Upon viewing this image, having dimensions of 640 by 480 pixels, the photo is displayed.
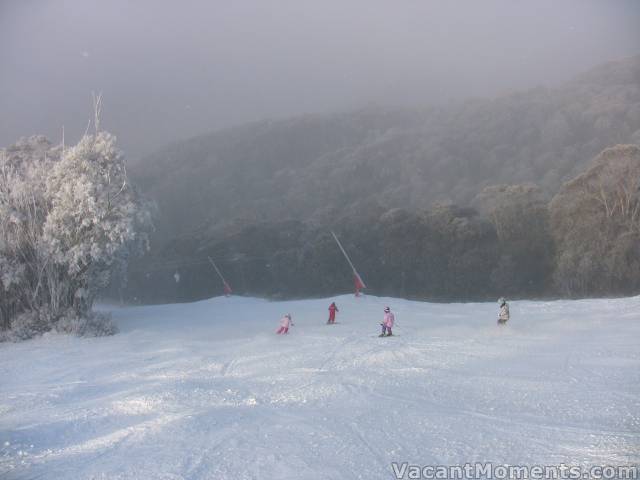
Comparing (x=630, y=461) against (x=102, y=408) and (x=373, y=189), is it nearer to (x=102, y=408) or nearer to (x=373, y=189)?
(x=102, y=408)

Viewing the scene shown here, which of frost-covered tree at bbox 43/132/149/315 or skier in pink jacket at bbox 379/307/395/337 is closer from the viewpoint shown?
skier in pink jacket at bbox 379/307/395/337

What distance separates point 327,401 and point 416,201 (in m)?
57.3

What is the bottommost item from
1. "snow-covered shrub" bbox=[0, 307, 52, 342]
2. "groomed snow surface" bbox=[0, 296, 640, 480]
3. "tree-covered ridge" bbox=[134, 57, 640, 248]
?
"groomed snow surface" bbox=[0, 296, 640, 480]

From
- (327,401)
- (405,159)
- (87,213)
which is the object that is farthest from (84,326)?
(405,159)

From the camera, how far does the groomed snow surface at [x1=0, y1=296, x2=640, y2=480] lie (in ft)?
27.1

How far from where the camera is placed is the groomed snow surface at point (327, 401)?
8.25 m

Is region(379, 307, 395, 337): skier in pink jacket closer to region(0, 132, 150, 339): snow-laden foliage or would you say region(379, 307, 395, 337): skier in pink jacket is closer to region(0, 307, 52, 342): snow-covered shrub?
region(0, 132, 150, 339): snow-laden foliage

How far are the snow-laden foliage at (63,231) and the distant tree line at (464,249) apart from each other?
2094 cm

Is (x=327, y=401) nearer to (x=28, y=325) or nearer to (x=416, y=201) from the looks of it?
(x=28, y=325)

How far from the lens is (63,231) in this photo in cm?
2531

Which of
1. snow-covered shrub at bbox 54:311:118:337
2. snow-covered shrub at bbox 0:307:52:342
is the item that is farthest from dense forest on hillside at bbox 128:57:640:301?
snow-covered shrub at bbox 0:307:52:342

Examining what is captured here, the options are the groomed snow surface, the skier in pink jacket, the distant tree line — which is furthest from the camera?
the distant tree line

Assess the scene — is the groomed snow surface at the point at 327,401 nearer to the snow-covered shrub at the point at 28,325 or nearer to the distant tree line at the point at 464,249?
the snow-covered shrub at the point at 28,325

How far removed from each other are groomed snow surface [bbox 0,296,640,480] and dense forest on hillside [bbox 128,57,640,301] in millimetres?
14231
